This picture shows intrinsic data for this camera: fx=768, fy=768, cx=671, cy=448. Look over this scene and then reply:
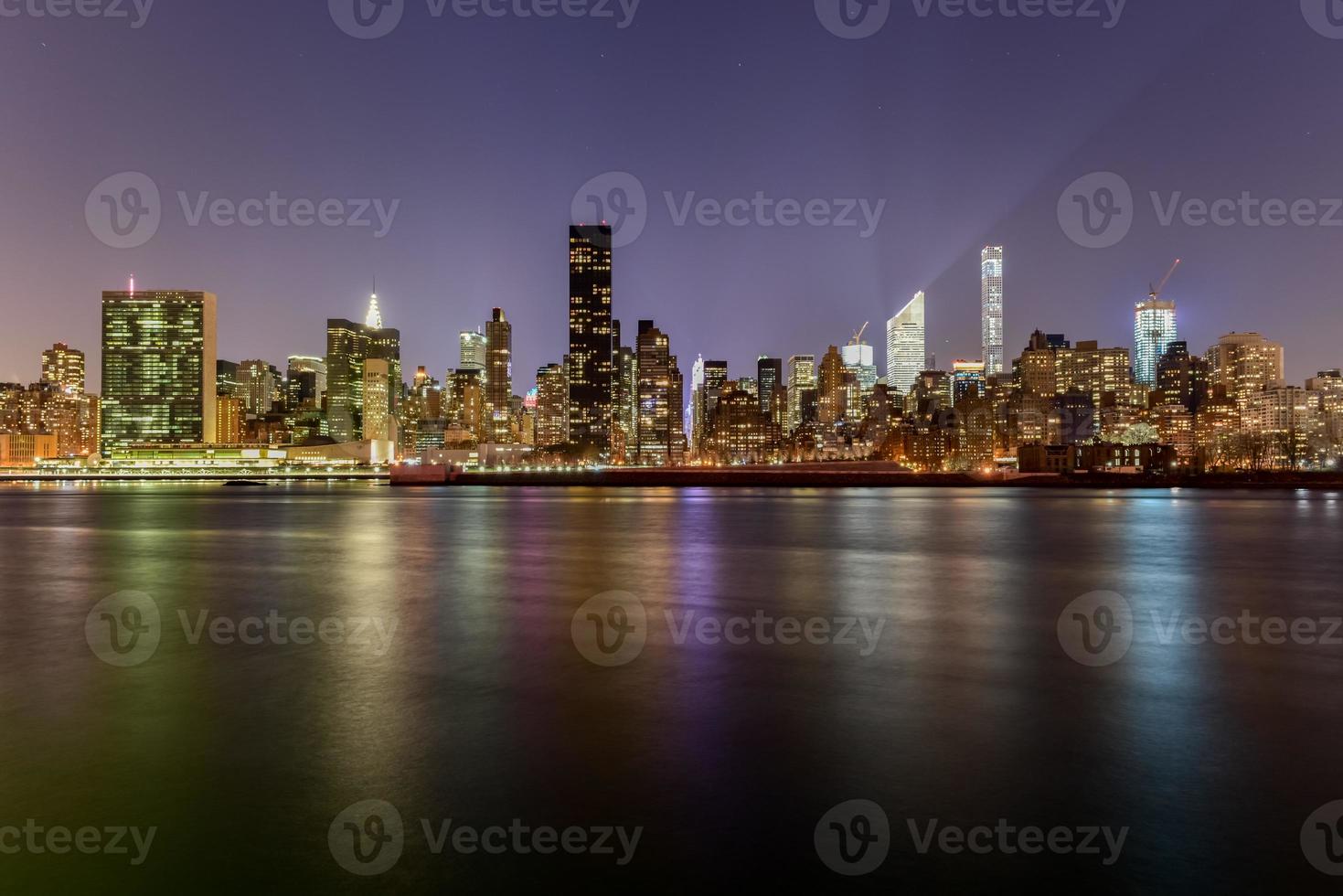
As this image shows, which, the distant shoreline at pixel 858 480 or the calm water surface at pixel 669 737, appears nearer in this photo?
the calm water surface at pixel 669 737

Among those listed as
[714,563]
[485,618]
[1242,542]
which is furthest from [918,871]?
[1242,542]

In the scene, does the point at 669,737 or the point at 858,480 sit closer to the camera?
the point at 669,737

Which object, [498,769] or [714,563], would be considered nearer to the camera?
[498,769]

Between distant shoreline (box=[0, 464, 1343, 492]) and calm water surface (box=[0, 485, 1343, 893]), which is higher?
calm water surface (box=[0, 485, 1343, 893])

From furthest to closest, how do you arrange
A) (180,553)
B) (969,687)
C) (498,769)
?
(180,553), (969,687), (498,769)

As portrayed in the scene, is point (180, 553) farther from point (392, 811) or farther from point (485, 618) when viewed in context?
point (392, 811)

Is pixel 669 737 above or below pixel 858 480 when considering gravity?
above

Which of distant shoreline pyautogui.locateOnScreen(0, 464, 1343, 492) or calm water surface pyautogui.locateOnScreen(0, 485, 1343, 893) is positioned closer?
calm water surface pyautogui.locateOnScreen(0, 485, 1343, 893)

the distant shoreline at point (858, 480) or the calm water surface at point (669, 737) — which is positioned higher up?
the calm water surface at point (669, 737)
